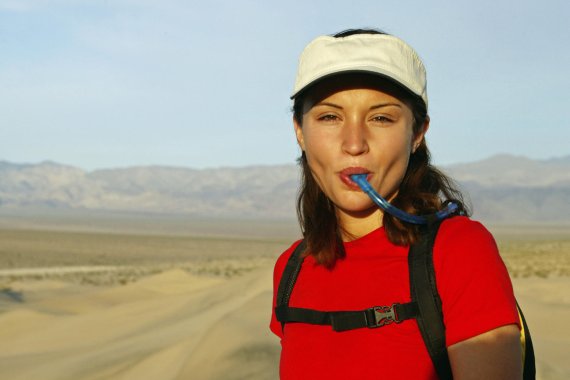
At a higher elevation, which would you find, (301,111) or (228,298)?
(301,111)

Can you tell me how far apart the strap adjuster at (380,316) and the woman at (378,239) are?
12 millimetres

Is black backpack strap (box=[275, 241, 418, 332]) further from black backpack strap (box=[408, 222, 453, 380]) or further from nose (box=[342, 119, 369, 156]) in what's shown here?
nose (box=[342, 119, 369, 156])

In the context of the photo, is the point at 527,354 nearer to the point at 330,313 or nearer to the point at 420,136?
the point at 330,313

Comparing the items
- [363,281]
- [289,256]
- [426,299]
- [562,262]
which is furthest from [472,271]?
[562,262]

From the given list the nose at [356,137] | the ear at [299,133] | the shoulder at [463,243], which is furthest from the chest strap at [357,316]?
the ear at [299,133]

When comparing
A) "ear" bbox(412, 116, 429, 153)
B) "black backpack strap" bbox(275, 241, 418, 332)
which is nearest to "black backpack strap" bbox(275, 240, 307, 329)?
"black backpack strap" bbox(275, 241, 418, 332)

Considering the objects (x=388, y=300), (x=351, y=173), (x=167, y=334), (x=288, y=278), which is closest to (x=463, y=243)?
(x=388, y=300)

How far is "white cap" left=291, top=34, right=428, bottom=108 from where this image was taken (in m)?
1.61

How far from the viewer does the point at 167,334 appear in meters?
8.73

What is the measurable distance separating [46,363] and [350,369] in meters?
7.00

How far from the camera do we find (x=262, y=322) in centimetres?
668

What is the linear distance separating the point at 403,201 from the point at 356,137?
21 centimetres

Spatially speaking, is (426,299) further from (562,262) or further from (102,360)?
(562,262)

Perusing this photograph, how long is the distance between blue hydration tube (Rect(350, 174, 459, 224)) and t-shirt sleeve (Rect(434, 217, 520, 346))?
0.09 meters
